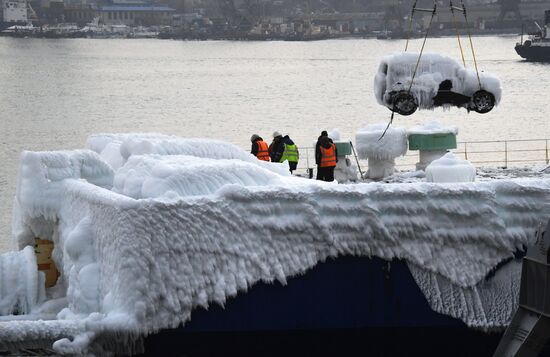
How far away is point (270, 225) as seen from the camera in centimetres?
1061

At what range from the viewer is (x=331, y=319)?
35.4 ft

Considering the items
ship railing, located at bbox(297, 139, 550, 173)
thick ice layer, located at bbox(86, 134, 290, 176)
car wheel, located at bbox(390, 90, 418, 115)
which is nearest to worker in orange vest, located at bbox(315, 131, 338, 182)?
car wheel, located at bbox(390, 90, 418, 115)

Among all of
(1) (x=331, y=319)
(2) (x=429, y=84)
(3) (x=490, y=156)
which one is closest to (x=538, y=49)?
(3) (x=490, y=156)

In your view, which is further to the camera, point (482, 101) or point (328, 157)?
point (482, 101)

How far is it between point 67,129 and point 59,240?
6421 centimetres

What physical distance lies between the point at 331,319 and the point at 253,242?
0.96 m

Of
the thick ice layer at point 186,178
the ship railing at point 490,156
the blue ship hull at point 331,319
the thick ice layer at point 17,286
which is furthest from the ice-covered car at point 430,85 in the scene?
the ship railing at point 490,156

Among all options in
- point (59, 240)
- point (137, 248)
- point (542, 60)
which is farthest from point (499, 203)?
point (542, 60)

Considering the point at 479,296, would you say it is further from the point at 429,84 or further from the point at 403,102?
the point at 429,84

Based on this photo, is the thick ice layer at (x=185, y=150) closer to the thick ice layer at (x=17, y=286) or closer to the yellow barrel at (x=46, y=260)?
the yellow barrel at (x=46, y=260)

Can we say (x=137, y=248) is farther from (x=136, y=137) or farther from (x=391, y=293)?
(x=136, y=137)

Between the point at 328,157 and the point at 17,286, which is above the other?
the point at 17,286

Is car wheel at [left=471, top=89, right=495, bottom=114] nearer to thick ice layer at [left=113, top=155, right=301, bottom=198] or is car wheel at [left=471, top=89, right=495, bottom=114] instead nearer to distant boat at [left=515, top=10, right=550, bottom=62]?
thick ice layer at [left=113, top=155, right=301, bottom=198]

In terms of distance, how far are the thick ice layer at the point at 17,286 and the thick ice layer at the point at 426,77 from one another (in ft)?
43.5
